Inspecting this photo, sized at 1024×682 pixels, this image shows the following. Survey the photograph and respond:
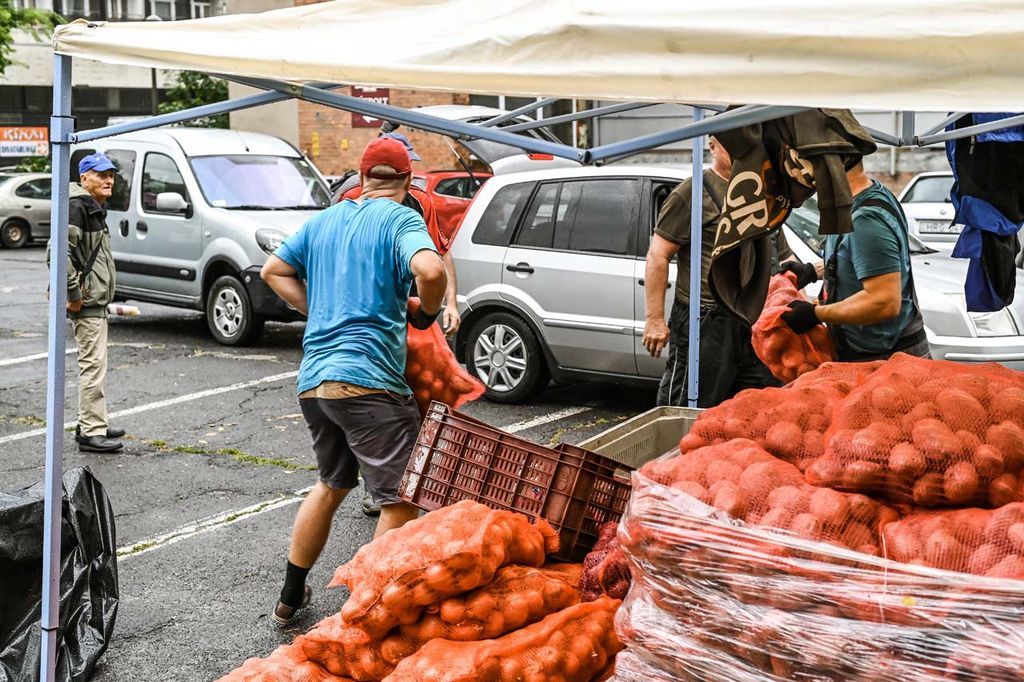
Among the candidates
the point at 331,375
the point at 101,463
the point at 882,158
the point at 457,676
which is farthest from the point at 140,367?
the point at 882,158

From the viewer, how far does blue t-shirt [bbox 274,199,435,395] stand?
186 inches

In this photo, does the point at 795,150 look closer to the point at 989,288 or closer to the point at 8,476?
the point at 989,288

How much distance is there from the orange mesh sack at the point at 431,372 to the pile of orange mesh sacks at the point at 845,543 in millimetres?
2831

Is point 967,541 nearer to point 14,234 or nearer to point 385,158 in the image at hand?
point 385,158

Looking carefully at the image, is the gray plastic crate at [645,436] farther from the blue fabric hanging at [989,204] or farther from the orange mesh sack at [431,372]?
the orange mesh sack at [431,372]

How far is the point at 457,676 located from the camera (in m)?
3.12

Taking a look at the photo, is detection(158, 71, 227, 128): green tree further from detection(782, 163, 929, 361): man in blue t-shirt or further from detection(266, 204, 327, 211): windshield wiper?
detection(782, 163, 929, 361): man in blue t-shirt

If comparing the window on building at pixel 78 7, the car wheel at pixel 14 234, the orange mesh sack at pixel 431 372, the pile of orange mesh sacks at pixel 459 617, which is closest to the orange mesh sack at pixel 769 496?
the pile of orange mesh sacks at pixel 459 617

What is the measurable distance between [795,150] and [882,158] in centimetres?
2123

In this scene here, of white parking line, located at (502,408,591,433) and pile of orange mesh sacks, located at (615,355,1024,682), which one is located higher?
pile of orange mesh sacks, located at (615,355,1024,682)

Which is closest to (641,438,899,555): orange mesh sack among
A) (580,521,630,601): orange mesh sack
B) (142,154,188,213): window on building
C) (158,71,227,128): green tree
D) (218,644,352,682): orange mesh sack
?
(580,521,630,601): orange mesh sack

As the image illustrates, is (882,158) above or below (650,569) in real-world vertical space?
above

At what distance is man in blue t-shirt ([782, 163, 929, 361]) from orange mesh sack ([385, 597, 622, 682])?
6.43 feet

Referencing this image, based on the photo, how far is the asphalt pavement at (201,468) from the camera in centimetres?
525
